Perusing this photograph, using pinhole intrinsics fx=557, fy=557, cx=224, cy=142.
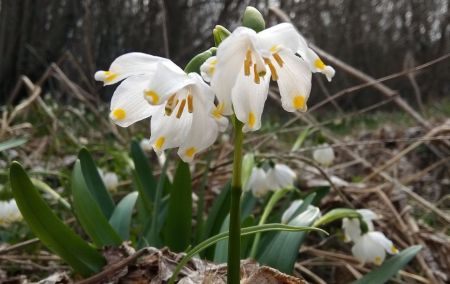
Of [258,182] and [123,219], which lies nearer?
[123,219]

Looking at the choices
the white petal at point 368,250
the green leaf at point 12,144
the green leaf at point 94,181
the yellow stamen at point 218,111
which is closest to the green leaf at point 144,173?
the green leaf at point 94,181

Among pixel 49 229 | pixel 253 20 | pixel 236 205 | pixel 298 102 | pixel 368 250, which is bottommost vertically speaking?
pixel 368 250

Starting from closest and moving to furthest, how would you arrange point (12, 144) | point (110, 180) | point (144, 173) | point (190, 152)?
A: point (190, 152) < point (12, 144) < point (144, 173) < point (110, 180)

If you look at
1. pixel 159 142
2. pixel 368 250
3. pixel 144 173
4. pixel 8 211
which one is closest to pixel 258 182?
pixel 144 173

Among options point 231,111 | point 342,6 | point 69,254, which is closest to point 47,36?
point 342,6

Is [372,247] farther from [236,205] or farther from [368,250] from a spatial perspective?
[236,205]

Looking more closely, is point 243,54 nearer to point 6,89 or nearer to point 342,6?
point 6,89

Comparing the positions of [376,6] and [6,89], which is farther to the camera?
[376,6]
